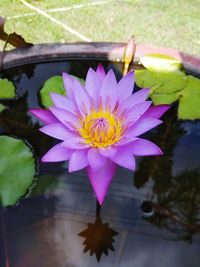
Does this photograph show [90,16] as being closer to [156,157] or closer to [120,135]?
[156,157]


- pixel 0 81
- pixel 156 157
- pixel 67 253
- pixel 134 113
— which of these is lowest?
pixel 67 253

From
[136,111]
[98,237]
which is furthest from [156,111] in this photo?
[98,237]

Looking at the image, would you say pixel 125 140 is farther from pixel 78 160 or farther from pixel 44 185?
pixel 44 185

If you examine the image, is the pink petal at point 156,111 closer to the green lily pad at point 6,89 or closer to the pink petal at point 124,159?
the pink petal at point 124,159

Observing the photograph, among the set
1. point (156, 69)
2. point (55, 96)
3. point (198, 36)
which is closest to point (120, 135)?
point (55, 96)

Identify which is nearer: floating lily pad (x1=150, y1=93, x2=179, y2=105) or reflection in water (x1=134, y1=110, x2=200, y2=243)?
reflection in water (x1=134, y1=110, x2=200, y2=243)

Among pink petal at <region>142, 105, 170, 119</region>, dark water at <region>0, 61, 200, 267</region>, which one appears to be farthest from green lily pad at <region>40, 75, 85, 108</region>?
pink petal at <region>142, 105, 170, 119</region>

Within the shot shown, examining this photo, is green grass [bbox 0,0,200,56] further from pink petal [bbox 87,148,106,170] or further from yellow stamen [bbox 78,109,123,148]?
pink petal [bbox 87,148,106,170]
